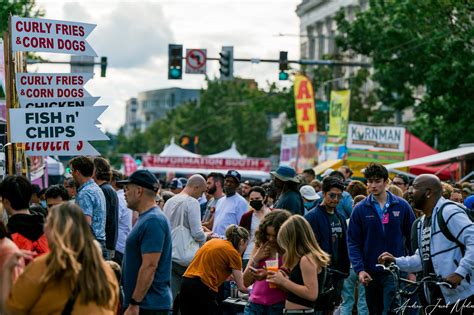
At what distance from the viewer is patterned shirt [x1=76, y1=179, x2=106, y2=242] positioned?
39.3 feet

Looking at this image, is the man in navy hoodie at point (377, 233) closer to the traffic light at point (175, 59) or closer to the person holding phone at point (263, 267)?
the person holding phone at point (263, 267)

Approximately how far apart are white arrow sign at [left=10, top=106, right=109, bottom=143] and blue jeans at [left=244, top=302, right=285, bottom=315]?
Answer: 364 centimetres

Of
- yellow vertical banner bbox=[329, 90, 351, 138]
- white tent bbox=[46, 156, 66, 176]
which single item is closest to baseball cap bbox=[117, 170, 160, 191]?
white tent bbox=[46, 156, 66, 176]

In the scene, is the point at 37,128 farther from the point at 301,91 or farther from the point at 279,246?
the point at 301,91

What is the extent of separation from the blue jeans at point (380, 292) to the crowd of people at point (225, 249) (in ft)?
0.04

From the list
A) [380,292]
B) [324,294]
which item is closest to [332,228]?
[380,292]

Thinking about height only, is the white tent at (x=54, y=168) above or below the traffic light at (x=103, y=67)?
below

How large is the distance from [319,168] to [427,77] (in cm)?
436

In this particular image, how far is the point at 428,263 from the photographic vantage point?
10.3m

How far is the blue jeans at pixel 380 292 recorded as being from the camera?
12414mm

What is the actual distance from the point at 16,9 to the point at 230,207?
28458mm

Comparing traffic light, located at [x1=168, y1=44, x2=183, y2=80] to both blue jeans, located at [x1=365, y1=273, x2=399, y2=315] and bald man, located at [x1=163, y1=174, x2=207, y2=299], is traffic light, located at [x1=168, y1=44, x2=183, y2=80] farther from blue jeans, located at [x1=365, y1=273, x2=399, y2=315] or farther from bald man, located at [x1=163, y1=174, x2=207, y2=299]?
blue jeans, located at [x1=365, y1=273, x2=399, y2=315]

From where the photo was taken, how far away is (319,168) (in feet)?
127

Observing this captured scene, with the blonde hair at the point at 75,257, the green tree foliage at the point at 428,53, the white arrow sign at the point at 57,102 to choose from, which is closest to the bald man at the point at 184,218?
the white arrow sign at the point at 57,102
